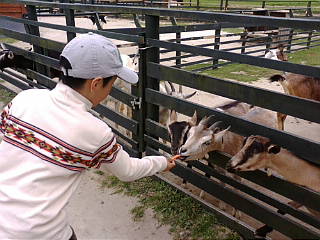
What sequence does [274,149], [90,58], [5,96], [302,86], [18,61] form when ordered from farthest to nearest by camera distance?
[5,96] < [18,61] < [302,86] < [274,149] < [90,58]

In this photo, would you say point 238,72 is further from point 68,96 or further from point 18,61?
point 68,96

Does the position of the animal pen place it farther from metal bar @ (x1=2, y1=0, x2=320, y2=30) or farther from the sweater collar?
the sweater collar

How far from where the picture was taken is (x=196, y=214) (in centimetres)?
324

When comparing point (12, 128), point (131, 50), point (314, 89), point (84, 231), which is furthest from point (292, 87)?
point (131, 50)

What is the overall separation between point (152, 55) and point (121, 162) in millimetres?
1736

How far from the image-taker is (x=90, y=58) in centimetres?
160

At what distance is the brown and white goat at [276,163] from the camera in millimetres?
2551

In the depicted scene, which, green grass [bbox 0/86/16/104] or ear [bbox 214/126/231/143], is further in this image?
green grass [bbox 0/86/16/104]

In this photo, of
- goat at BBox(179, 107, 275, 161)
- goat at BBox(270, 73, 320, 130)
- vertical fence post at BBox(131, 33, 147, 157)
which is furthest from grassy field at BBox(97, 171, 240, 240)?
goat at BBox(270, 73, 320, 130)

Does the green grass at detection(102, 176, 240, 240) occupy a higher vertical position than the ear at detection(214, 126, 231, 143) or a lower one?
lower

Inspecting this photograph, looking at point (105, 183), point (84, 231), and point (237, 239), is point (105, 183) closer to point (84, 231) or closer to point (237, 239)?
point (84, 231)

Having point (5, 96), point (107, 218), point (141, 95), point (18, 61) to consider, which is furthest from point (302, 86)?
point (5, 96)

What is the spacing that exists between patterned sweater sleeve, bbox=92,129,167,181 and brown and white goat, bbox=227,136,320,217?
71 centimetres

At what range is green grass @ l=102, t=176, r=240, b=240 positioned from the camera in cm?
304
